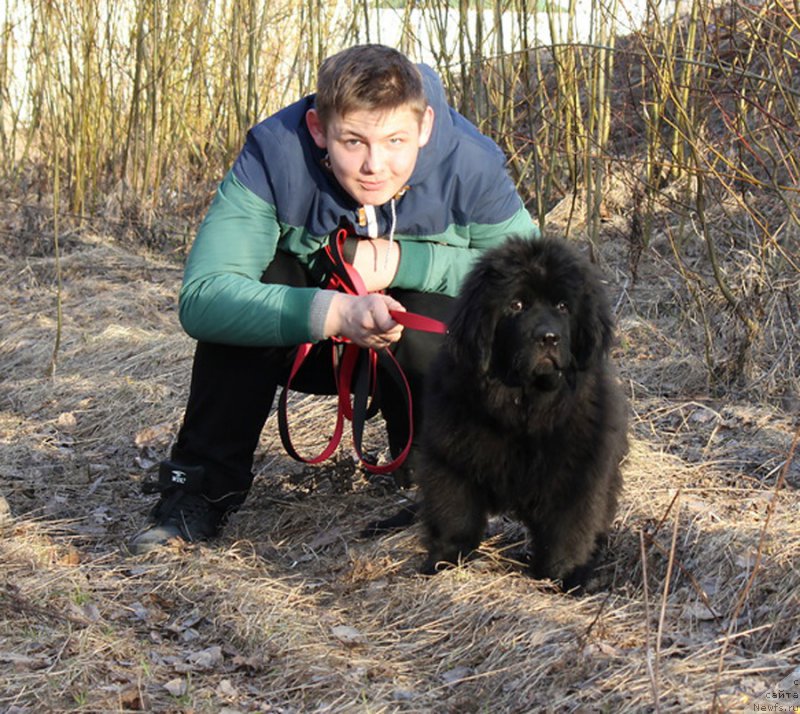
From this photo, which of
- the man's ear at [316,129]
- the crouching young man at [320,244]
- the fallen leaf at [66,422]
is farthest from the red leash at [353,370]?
the fallen leaf at [66,422]

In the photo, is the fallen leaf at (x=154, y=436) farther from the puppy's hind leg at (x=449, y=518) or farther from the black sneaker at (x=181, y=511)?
the puppy's hind leg at (x=449, y=518)

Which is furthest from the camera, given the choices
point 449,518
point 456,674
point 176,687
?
point 449,518

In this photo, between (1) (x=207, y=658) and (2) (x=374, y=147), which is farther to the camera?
(2) (x=374, y=147)

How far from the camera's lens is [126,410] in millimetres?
5105

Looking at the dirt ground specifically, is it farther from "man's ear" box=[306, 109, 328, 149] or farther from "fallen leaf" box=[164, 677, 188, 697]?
"man's ear" box=[306, 109, 328, 149]

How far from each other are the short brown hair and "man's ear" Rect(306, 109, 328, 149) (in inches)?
3.8

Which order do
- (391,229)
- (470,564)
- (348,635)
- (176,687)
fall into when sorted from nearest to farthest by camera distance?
(176,687) < (348,635) < (470,564) < (391,229)

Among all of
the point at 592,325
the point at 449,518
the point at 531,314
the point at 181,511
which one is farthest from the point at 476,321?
the point at 181,511

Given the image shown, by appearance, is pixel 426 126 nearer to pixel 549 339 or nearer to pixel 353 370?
pixel 353 370

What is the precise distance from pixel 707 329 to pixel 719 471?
96cm

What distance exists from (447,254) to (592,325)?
0.90m

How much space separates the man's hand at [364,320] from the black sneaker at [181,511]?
76 centimetres

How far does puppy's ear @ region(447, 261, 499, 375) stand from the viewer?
2814mm

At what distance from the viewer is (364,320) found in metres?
3.19
